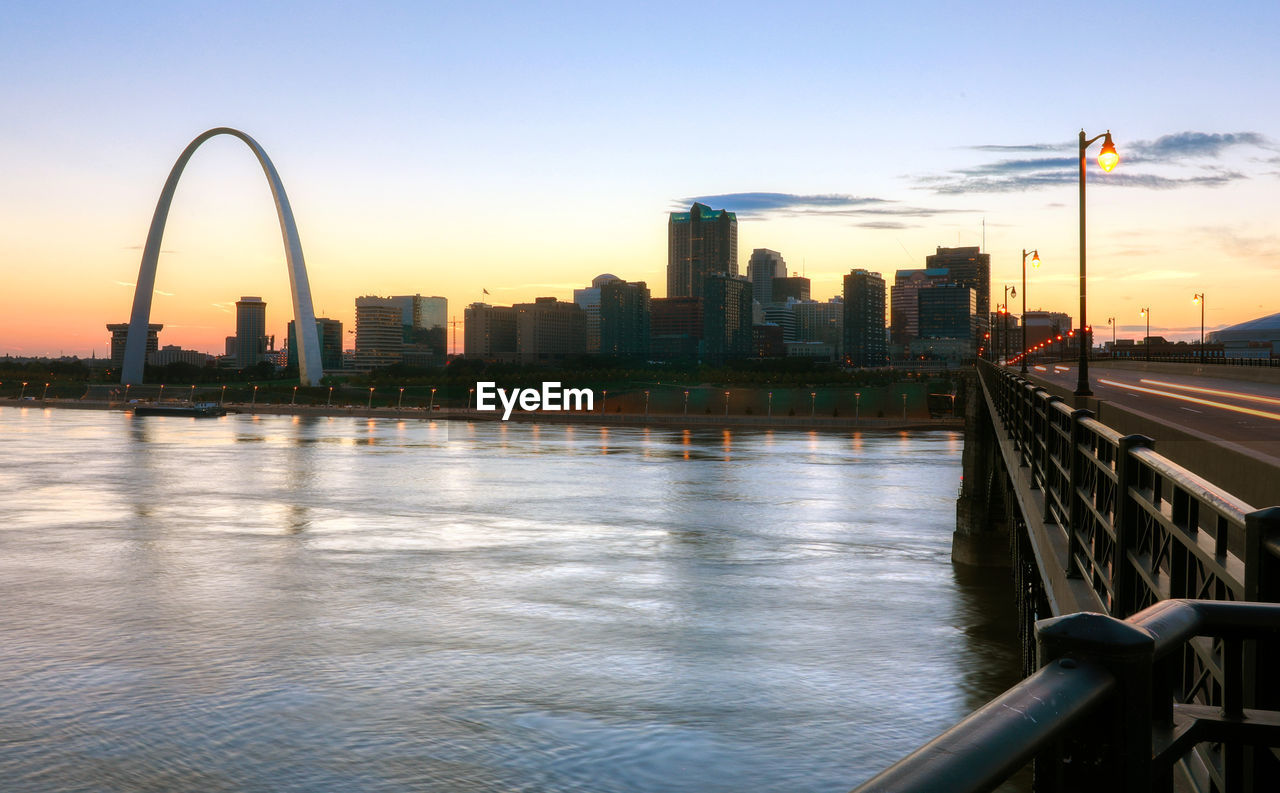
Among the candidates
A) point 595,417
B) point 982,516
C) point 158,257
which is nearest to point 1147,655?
point 982,516

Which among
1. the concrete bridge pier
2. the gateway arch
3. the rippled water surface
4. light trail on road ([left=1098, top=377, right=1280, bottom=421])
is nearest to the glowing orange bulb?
light trail on road ([left=1098, top=377, right=1280, bottom=421])

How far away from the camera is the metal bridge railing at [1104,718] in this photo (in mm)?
2127

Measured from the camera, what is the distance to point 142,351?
496 ft

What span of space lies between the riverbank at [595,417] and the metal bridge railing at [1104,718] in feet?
345

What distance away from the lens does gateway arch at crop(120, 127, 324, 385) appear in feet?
431

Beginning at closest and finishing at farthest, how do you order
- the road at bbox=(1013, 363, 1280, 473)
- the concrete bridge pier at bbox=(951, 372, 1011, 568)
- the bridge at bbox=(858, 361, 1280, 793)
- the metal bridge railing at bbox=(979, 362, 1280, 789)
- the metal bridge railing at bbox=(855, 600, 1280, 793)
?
1. the metal bridge railing at bbox=(855, 600, 1280, 793)
2. the bridge at bbox=(858, 361, 1280, 793)
3. the metal bridge railing at bbox=(979, 362, 1280, 789)
4. the road at bbox=(1013, 363, 1280, 473)
5. the concrete bridge pier at bbox=(951, 372, 1011, 568)

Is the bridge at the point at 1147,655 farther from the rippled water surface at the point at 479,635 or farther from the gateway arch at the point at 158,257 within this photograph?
the gateway arch at the point at 158,257

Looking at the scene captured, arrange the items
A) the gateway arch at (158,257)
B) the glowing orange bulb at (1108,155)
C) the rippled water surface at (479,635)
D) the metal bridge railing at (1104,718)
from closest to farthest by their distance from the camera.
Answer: the metal bridge railing at (1104,718), the rippled water surface at (479,635), the glowing orange bulb at (1108,155), the gateway arch at (158,257)

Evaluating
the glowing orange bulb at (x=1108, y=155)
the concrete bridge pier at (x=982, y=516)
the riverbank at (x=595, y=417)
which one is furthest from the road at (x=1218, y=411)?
the riverbank at (x=595, y=417)

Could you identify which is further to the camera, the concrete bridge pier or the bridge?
the concrete bridge pier

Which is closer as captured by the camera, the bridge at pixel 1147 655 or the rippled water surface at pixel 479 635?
the bridge at pixel 1147 655

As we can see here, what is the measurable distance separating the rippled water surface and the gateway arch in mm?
81993

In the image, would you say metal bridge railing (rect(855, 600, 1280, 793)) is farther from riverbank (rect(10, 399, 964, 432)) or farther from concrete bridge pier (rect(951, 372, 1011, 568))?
riverbank (rect(10, 399, 964, 432))

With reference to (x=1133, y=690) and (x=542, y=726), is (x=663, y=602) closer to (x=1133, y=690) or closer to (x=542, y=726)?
(x=542, y=726)
